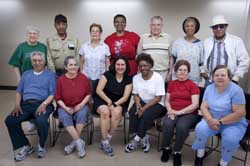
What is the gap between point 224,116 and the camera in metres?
2.77

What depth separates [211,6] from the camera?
5543 mm

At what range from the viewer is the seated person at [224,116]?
8.80ft

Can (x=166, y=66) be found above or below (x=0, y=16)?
below

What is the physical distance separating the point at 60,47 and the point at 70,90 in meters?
0.65

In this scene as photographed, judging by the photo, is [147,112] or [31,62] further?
[31,62]

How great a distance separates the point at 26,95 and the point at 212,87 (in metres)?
2.07

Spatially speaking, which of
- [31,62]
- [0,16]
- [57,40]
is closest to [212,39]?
[57,40]

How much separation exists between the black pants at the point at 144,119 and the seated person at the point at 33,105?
941mm

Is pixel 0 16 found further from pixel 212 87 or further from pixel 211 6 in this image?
pixel 212 87

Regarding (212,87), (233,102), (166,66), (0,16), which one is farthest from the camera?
(0,16)

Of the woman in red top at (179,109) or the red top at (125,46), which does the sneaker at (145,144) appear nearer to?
the woman in red top at (179,109)

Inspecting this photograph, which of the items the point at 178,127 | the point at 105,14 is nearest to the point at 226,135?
the point at 178,127

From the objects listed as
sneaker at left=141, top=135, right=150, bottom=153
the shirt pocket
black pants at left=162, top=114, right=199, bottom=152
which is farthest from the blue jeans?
the shirt pocket

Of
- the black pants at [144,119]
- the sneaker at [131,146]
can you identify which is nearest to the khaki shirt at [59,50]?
the black pants at [144,119]
